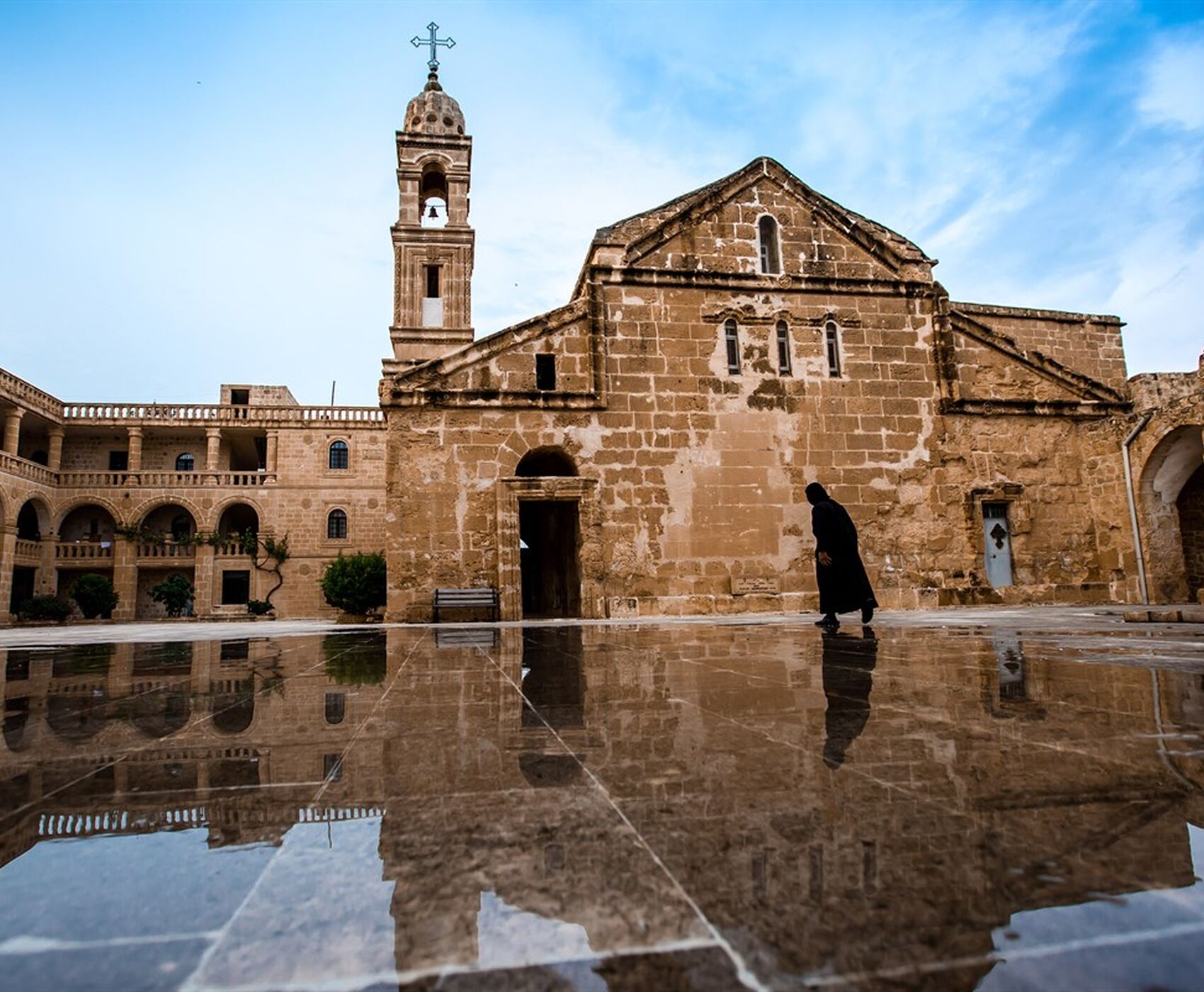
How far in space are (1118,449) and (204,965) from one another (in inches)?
741

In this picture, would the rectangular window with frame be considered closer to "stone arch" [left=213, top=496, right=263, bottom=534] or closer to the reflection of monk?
the reflection of monk

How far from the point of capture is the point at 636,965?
41.1 inches

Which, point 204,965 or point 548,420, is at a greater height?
point 548,420

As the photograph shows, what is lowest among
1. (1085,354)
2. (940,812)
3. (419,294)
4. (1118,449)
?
(940,812)

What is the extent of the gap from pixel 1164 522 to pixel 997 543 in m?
3.24

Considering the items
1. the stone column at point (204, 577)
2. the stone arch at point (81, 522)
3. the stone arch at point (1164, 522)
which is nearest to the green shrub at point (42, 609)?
the stone column at point (204, 577)

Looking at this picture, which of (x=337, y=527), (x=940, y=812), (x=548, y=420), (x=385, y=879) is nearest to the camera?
(x=385, y=879)

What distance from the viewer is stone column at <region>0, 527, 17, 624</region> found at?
2612 cm

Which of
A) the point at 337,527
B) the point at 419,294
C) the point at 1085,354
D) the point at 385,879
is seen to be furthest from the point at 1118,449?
the point at 337,527

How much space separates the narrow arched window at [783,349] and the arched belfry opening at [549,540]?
5.12 m

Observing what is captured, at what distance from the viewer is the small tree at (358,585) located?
17.4 meters

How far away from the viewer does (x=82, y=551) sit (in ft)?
102

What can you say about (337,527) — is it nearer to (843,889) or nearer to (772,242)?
(772,242)

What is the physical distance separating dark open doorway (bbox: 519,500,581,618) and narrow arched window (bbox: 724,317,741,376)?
461 cm
